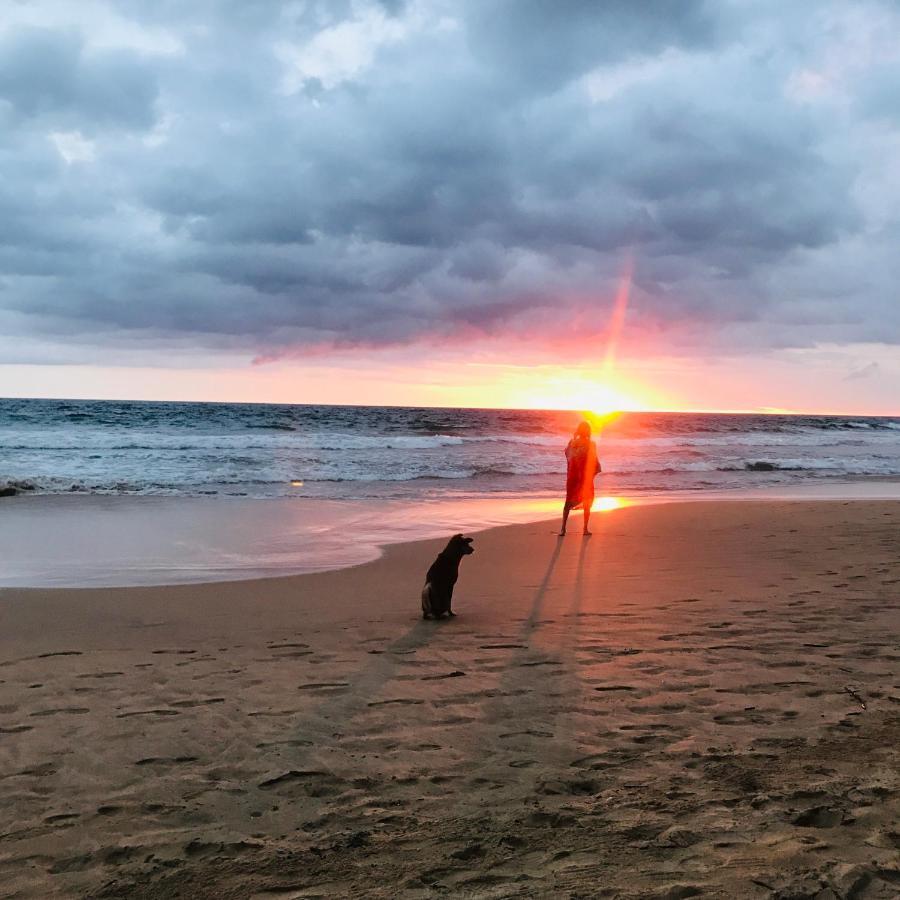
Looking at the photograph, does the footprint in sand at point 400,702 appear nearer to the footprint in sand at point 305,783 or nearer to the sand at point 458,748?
the sand at point 458,748

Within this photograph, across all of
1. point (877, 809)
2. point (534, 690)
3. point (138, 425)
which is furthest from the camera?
point (138, 425)

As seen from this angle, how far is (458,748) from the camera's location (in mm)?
3488

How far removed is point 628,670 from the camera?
4.57 meters

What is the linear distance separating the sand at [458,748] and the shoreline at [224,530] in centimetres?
187

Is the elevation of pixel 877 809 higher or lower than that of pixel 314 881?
higher

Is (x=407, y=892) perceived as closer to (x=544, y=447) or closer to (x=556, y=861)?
(x=556, y=861)

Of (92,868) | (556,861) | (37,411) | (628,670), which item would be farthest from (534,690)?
(37,411)

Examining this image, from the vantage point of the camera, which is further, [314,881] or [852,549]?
[852,549]

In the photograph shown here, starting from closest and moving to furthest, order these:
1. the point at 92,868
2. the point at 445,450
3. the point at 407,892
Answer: the point at 407,892 → the point at 92,868 → the point at 445,450

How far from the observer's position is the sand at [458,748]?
2.55 m

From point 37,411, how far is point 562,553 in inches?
2500

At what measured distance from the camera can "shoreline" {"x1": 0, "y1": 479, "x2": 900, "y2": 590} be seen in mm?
8727

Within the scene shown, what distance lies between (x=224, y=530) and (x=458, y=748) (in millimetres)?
9164

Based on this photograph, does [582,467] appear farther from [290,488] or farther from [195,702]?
[290,488]
